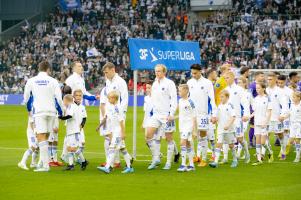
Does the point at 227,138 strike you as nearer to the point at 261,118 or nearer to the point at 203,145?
the point at 203,145

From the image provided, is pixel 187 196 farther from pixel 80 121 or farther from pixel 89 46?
pixel 89 46

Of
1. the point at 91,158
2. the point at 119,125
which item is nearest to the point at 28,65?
the point at 91,158

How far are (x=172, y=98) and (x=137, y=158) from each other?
3.46 metres

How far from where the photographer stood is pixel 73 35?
199ft

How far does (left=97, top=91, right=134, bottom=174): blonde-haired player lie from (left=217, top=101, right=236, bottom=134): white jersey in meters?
2.70

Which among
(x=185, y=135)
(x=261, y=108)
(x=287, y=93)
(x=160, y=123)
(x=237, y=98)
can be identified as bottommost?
(x=185, y=135)

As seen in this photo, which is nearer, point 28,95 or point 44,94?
point 44,94

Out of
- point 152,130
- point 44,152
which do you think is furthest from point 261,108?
point 44,152

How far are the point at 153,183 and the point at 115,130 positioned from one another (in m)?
2.33

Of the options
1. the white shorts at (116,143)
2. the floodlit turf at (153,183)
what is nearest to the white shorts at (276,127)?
the floodlit turf at (153,183)

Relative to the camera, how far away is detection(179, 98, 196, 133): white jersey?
60.0 feet

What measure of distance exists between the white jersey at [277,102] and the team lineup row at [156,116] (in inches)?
34.0

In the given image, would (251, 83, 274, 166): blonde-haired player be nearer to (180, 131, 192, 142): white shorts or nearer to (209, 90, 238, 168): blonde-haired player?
(209, 90, 238, 168): blonde-haired player

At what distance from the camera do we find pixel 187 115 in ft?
60.1
